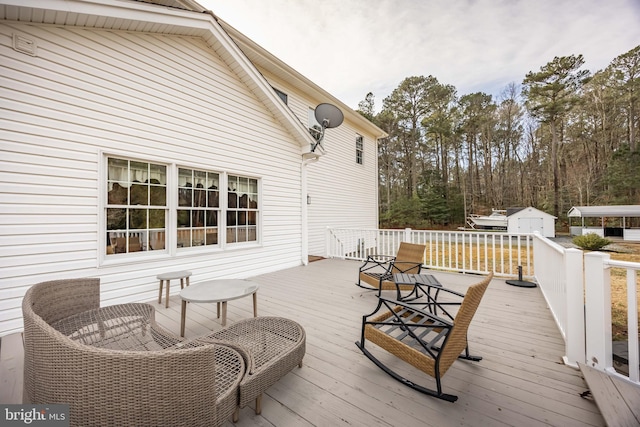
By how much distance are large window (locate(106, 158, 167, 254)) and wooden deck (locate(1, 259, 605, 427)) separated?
124 cm

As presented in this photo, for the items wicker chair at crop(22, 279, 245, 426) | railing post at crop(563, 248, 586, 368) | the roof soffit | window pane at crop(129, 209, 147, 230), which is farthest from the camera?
the roof soffit

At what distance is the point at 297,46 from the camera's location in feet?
28.5

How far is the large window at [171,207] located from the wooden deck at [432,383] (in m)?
1.32

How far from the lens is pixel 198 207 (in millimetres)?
4695

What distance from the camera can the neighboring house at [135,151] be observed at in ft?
9.75

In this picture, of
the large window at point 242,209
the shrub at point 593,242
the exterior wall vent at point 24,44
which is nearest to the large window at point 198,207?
the large window at point 242,209

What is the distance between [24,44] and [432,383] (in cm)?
572

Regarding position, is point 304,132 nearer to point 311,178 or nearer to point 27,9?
point 311,178

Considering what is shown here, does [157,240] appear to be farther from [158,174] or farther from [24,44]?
[24,44]

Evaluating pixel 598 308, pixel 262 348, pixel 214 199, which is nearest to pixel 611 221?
pixel 598 308

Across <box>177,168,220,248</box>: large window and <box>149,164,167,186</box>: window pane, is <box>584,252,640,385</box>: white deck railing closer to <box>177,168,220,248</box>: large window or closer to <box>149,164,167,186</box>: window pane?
<box>177,168,220,248</box>: large window

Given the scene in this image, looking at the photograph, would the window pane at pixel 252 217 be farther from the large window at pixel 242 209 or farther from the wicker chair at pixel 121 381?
the wicker chair at pixel 121 381

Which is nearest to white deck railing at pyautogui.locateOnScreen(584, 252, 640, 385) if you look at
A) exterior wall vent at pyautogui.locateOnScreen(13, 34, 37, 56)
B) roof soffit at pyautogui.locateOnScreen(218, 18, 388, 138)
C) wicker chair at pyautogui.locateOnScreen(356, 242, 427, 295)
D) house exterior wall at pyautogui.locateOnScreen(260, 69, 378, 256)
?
wicker chair at pyautogui.locateOnScreen(356, 242, 427, 295)

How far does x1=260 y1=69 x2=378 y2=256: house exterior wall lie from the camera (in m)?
8.12
